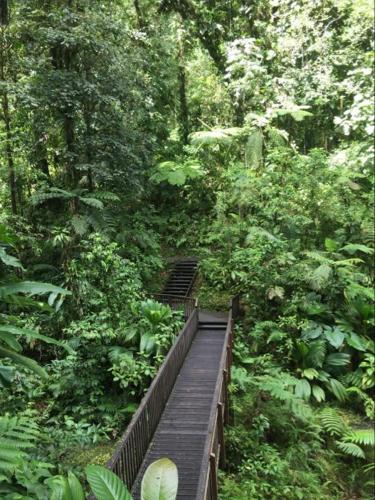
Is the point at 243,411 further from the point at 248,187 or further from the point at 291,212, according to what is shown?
the point at 248,187

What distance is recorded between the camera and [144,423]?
4.57 metres

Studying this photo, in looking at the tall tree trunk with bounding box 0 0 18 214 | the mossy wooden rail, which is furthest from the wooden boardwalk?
the tall tree trunk with bounding box 0 0 18 214

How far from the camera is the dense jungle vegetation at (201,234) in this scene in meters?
6.34

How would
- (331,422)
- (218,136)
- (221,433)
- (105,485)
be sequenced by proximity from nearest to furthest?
(105,485), (221,433), (331,422), (218,136)

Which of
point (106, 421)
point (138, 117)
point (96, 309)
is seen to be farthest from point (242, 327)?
point (138, 117)

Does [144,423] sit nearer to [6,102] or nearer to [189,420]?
[189,420]

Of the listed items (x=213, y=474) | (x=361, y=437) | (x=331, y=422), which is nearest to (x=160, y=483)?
(x=213, y=474)

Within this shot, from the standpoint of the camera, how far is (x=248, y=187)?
11102mm

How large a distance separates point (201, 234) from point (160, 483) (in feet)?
41.2

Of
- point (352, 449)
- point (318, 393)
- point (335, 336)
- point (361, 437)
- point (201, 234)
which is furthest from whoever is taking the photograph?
point (201, 234)

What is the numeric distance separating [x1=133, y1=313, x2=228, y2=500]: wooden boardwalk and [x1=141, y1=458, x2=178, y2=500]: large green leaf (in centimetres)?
181

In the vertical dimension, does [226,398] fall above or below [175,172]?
below

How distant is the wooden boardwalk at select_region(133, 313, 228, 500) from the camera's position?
4.31 meters

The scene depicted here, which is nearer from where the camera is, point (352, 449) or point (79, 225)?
point (352, 449)
